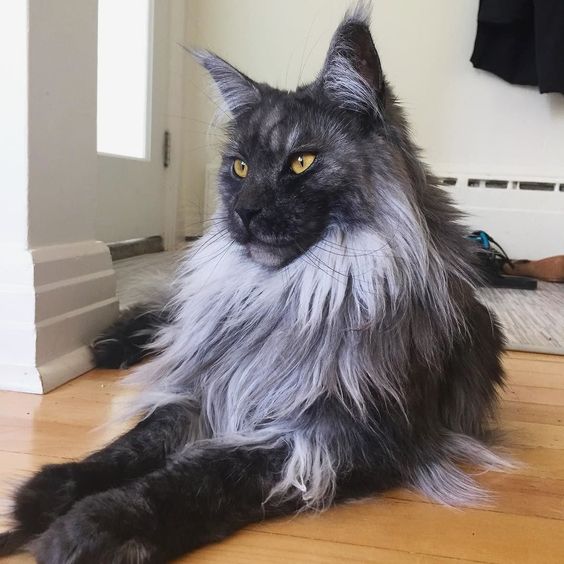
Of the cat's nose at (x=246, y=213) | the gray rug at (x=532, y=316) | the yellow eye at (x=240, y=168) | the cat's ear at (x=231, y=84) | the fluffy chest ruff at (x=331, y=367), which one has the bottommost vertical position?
the gray rug at (x=532, y=316)

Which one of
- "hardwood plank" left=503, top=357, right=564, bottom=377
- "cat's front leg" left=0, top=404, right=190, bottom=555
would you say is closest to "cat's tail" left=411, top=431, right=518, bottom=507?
"cat's front leg" left=0, top=404, right=190, bottom=555

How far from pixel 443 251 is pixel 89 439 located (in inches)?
29.9

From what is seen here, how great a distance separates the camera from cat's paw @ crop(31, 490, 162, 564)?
2.24 ft

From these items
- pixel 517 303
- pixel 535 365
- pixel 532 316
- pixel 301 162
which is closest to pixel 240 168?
pixel 301 162

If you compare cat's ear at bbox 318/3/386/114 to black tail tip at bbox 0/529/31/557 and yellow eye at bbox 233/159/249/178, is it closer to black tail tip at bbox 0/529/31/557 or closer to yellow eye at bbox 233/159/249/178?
yellow eye at bbox 233/159/249/178

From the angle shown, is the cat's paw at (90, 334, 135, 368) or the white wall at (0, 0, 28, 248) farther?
the cat's paw at (90, 334, 135, 368)

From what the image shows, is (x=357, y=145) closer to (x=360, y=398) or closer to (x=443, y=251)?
(x=443, y=251)

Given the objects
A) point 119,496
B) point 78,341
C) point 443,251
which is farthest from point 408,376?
point 78,341

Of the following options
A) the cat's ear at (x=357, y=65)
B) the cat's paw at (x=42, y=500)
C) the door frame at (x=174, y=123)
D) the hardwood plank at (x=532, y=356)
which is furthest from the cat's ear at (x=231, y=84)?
the door frame at (x=174, y=123)

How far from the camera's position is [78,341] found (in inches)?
61.9

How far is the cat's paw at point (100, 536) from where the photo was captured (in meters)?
0.68

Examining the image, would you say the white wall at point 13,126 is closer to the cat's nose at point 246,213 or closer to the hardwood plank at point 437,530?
the cat's nose at point 246,213

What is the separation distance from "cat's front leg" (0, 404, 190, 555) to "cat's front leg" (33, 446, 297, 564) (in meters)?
0.07

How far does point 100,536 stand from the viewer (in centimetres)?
69
